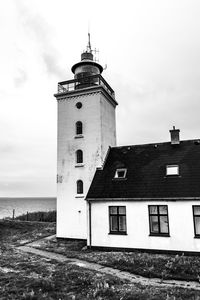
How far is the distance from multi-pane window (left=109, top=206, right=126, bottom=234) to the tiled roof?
85cm

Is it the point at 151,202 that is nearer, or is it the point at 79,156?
the point at 151,202

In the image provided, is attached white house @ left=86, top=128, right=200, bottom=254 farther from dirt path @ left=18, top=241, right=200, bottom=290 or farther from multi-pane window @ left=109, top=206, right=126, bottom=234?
dirt path @ left=18, top=241, right=200, bottom=290

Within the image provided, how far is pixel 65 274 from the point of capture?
11.0m

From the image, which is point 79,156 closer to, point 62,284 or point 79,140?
point 79,140

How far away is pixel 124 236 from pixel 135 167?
15.9 ft

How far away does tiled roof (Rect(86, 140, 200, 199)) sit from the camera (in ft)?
52.2

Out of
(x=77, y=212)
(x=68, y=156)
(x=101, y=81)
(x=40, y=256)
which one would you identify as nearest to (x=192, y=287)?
(x=40, y=256)

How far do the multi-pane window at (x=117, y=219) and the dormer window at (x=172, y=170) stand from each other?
3.68 m

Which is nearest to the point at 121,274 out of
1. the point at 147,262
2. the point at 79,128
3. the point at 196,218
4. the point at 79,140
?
the point at 147,262

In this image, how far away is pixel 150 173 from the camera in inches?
693

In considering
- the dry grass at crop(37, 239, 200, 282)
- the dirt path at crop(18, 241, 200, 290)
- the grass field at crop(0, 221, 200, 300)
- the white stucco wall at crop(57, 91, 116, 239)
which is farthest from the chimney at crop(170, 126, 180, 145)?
the dirt path at crop(18, 241, 200, 290)

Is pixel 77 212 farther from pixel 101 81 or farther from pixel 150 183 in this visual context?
pixel 101 81

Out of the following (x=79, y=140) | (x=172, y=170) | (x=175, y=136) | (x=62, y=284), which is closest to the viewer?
(x=62, y=284)

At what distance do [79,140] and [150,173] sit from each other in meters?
6.57
